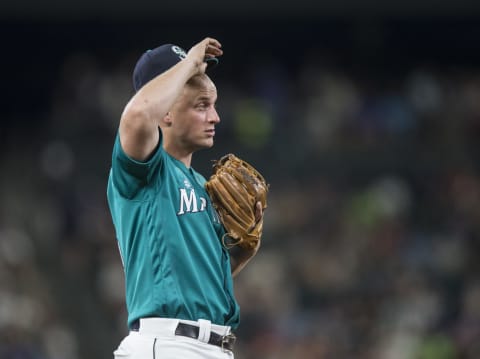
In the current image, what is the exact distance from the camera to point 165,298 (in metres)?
3.01

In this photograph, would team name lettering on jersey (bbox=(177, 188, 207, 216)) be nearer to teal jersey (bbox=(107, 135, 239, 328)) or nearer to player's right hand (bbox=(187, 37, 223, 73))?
teal jersey (bbox=(107, 135, 239, 328))

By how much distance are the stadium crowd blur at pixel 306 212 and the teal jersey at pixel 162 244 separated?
488 cm

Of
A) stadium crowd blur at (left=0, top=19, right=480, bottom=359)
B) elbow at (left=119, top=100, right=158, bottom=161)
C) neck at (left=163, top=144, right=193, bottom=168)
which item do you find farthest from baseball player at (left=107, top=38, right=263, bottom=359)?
stadium crowd blur at (left=0, top=19, right=480, bottom=359)

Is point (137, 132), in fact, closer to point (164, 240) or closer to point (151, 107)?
point (151, 107)

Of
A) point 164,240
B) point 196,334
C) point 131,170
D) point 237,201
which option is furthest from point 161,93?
point 196,334

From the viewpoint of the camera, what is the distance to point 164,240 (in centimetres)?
305

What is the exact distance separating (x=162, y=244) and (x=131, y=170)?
0.86ft

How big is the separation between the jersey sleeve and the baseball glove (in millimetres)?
377

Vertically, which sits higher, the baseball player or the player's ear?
the player's ear

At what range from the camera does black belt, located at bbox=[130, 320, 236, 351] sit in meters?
3.04

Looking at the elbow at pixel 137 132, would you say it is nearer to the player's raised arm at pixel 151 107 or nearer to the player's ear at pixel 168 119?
the player's raised arm at pixel 151 107

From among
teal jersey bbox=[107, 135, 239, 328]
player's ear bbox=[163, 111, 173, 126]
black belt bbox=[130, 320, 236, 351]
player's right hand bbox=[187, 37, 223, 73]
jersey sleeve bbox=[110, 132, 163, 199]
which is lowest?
black belt bbox=[130, 320, 236, 351]

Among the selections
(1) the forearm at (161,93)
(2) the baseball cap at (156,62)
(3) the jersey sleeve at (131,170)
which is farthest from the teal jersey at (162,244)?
(2) the baseball cap at (156,62)

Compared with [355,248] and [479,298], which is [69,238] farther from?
[479,298]
